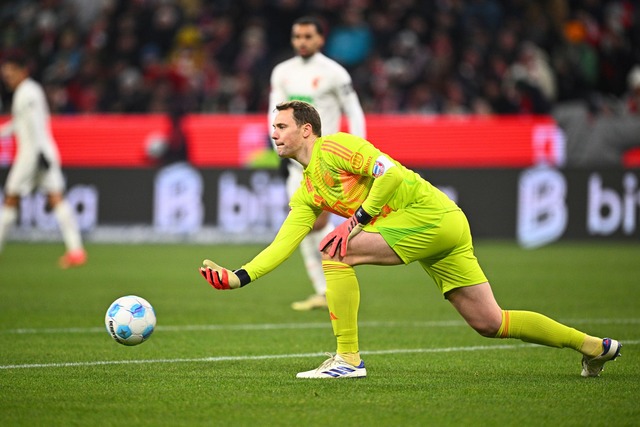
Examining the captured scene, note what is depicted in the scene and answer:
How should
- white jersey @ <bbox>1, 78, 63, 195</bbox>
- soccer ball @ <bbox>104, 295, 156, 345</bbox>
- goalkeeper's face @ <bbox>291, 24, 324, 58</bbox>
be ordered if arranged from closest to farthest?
1. soccer ball @ <bbox>104, 295, 156, 345</bbox>
2. goalkeeper's face @ <bbox>291, 24, 324, 58</bbox>
3. white jersey @ <bbox>1, 78, 63, 195</bbox>

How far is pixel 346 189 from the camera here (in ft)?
22.5

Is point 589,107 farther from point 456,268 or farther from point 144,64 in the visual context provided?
point 456,268

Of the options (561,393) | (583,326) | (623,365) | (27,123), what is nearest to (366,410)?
(561,393)

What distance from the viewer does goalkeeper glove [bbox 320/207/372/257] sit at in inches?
261

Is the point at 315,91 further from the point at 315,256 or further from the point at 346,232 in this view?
the point at 346,232

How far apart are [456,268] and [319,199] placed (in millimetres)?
941

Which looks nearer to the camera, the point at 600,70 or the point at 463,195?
the point at 463,195

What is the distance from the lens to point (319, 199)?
6949 millimetres

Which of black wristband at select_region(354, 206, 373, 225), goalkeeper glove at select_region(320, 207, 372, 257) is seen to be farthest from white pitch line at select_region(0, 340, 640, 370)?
black wristband at select_region(354, 206, 373, 225)

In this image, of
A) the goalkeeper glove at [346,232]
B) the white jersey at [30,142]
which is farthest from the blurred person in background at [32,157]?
the goalkeeper glove at [346,232]

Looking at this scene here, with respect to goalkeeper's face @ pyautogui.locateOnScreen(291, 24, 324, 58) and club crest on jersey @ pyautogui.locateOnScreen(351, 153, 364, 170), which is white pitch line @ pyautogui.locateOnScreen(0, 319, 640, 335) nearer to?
goalkeeper's face @ pyautogui.locateOnScreen(291, 24, 324, 58)

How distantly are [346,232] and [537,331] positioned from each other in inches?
52.1

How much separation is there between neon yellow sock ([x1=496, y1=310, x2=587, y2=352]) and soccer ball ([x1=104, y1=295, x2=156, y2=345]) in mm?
2274

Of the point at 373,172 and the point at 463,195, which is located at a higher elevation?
the point at 373,172
